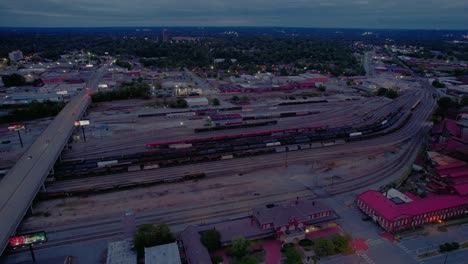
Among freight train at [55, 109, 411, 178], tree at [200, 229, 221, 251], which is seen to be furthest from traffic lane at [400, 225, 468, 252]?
freight train at [55, 109, 411, 178]

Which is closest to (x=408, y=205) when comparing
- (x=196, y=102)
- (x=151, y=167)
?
(x=151, y=167)

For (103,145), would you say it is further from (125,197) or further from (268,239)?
(268,239)

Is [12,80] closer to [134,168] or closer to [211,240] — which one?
[134,168]

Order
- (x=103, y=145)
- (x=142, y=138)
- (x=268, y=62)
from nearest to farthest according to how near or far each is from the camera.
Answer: (x=103, y=145) < (x=142, y=138) < (x=268, y=62)

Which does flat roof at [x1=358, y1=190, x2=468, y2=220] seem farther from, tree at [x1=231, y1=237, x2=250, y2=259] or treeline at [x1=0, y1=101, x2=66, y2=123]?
treeline at [x1=0, y1=101, x2=66, y2=123]

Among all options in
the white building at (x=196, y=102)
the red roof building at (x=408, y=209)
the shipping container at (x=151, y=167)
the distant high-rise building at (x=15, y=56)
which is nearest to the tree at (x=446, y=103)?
the red roof building at (x=408, y=209)

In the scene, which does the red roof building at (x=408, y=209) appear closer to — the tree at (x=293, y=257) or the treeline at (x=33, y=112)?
the tree at (x=293, y=257)

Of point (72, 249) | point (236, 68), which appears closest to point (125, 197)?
point (72, 249)
